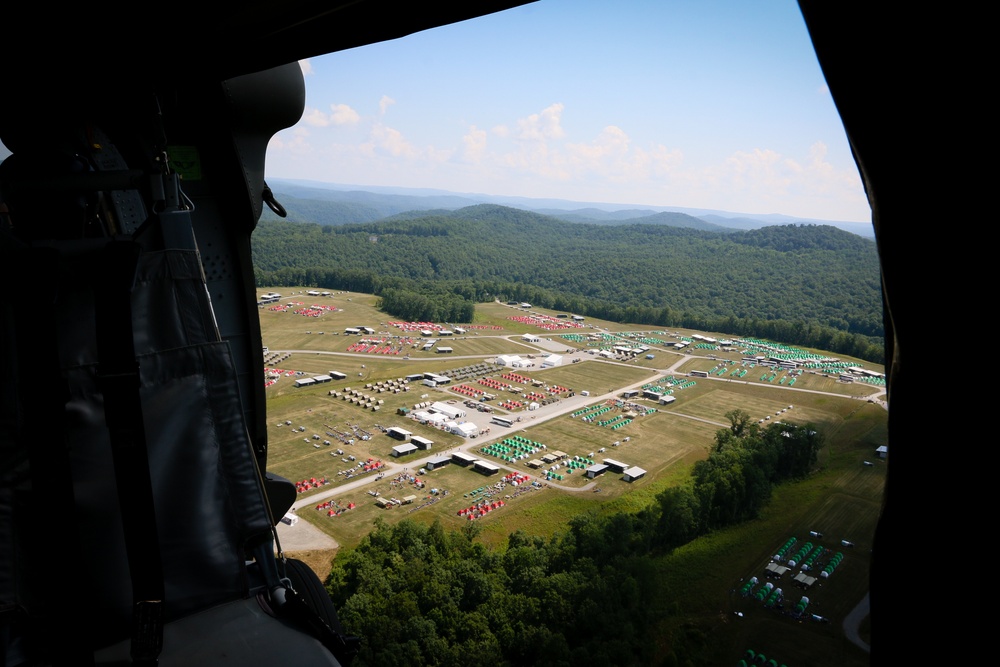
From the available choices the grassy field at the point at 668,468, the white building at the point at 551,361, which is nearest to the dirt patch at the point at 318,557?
the grassy field at the point at 668,468

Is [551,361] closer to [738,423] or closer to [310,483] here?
[738,423]

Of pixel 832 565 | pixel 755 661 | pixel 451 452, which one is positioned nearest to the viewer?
pixel 755 661

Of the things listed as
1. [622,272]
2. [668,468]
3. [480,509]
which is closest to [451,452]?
[480,509]

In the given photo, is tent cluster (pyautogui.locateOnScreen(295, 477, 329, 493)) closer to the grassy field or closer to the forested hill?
the grassy field

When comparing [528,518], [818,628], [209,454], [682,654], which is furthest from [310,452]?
[209,454]

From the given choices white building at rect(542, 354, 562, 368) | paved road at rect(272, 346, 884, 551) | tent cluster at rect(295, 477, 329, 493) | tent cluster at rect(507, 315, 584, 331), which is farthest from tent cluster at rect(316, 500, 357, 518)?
tent cluster at rect(507, 315, 584, 331)

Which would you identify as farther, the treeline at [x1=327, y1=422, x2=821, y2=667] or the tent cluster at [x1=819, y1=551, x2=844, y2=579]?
the tent cluster at [x1=819, y1=551, x2=844, y2=579]
